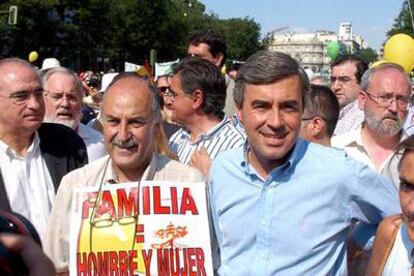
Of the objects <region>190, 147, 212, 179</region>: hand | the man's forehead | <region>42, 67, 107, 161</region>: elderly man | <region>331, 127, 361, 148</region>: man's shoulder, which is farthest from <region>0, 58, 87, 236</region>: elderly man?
the man's forehead

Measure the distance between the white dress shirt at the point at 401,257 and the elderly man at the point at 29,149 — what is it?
1.89 meters

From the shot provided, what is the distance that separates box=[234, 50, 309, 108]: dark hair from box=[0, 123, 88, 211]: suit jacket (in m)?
1.38

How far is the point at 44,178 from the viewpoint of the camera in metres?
4.07

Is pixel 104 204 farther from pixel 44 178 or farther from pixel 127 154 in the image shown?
pixel 44 178

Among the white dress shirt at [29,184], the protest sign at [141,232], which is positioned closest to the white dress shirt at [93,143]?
the white dress shirt at [29,184]

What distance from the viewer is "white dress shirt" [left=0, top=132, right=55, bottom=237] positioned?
12.8 ft

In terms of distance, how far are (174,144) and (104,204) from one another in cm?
185

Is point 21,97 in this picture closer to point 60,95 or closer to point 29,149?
point 29,149

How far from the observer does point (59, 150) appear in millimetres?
4188

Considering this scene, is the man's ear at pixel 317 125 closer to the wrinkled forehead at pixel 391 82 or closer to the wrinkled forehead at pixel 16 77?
the wrinkled forehead at pixel 391 82

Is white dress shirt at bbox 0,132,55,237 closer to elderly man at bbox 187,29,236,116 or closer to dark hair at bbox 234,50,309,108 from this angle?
dark hair at bbox 234,50,309,108

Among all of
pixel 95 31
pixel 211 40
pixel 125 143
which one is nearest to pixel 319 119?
pixel 125 143

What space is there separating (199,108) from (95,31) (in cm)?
6018

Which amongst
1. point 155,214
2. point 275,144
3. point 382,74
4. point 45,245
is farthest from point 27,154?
point 382,74
